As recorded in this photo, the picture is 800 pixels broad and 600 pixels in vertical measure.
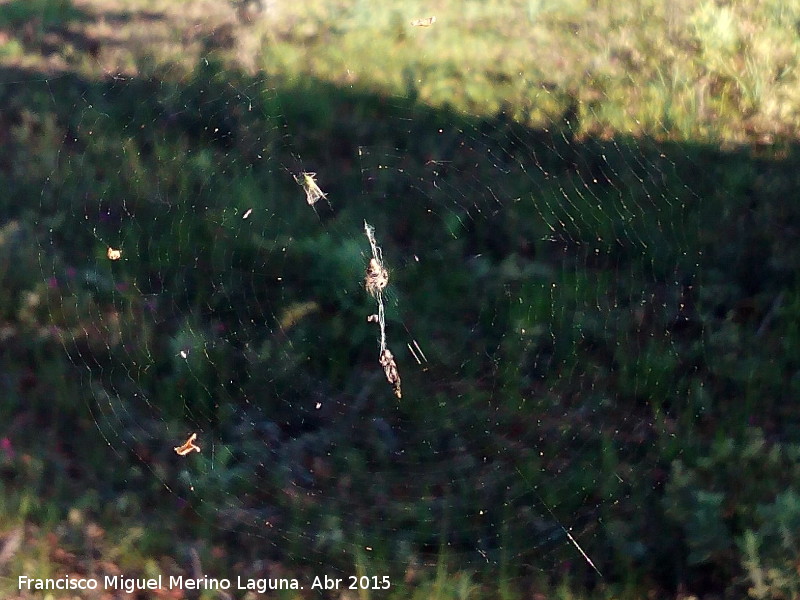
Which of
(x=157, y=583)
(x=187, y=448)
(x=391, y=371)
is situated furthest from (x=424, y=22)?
(x=157, y=583)

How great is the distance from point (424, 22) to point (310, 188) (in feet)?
4.74

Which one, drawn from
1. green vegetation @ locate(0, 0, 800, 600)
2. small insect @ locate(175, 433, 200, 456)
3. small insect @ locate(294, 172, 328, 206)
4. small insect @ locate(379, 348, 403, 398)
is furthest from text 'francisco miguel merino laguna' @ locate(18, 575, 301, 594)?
small insect @ locate(294, 172, 328, 206)

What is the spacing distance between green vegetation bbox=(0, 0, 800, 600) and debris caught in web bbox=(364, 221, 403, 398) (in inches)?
2.0

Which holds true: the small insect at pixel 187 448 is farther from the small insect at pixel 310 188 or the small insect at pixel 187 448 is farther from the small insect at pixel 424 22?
the small insect at pixel 424 22

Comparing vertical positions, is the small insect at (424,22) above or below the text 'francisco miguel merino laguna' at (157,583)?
above

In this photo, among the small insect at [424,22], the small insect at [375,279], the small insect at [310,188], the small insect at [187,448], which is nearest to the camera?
the small insect at [187,448]

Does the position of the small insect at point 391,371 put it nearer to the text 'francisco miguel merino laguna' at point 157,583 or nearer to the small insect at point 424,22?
the text 'francisco miguel merino laguna' at point 157,583

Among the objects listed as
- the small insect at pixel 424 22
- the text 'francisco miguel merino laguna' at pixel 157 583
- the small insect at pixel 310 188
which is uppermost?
the small insect at pixel 424 22

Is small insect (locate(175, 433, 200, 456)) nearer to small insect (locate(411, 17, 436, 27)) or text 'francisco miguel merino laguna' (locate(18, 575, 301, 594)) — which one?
text 'francisco miguel merino laguna' (locate(18, 575, 301, 594))

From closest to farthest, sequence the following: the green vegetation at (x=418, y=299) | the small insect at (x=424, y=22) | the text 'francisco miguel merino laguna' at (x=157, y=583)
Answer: the text 'francisco miguel merino laguna' at (x=157, y=583)
the green vegetation at (x=418, y=299)
the small insect at (x=424, y=22)

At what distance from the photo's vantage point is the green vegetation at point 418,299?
2451 millimetres

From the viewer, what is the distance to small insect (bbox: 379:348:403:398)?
2.96 metres

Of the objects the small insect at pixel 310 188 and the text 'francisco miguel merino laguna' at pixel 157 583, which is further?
the small insect at pixel 310 188

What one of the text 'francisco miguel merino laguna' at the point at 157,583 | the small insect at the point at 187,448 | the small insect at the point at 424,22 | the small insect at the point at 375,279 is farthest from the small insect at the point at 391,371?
the small insect at the point at 424,22
